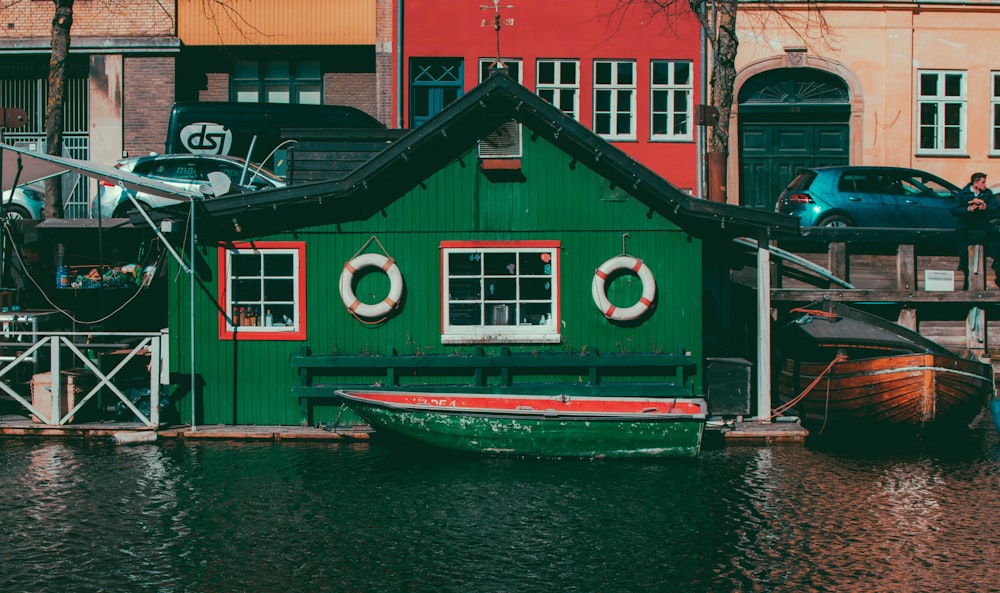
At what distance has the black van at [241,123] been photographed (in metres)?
26.0

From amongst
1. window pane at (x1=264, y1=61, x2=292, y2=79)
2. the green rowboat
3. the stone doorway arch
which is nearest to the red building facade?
the stone doorway arch

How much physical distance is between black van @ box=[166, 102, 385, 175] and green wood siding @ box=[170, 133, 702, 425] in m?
9.56

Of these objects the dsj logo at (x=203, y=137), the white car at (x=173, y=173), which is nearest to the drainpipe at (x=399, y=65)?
the dsj logo at (x=203, y=137)

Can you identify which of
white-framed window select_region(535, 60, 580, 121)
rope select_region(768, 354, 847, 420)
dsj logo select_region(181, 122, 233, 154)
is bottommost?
rope select_region(768, 354, 847, 420)

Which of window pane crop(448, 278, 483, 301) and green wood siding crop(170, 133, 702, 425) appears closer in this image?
green wood siding crop(170, 133, 702, 425)

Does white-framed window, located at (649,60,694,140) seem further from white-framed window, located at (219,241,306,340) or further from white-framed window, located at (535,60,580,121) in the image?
white-framed window, located at (219,241,306,340)

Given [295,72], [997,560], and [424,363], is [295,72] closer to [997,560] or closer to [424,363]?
[424,363]

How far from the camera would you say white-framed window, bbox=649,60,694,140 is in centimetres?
2905

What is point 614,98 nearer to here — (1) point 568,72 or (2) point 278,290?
(1) point 568,72

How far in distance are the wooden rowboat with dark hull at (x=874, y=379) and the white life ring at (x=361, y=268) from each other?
614 cm

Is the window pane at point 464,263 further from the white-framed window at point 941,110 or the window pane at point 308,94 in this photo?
the white-framed window at point 941,110

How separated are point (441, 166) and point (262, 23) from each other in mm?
15171

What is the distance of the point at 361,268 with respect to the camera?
1673 centimetres

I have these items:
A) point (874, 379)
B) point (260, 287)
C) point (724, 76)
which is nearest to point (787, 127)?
point (724, 76)
